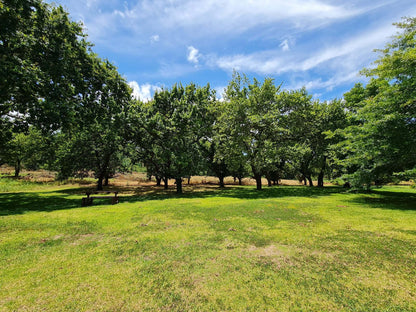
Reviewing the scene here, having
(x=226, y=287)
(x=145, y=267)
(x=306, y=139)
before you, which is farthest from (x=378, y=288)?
(x=306, y=139)

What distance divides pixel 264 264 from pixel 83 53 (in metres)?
22.9

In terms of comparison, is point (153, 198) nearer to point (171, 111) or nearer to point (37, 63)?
point (171, 111)

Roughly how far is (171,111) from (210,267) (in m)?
23.9

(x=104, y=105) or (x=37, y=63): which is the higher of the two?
(x=37, y=63)

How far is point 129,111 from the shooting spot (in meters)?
21.6

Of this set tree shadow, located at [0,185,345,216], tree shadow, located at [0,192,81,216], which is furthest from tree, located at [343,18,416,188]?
tree shadow, located at [0,192,81,216]

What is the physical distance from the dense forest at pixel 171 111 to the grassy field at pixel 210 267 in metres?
8.17

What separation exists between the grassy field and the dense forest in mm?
8166

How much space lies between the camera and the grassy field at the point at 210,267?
382cm

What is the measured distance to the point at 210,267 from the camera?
204 inches

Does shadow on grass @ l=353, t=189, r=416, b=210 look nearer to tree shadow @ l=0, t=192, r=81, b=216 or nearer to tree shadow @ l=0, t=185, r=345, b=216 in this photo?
tree shadow @ l=0, t=185, r=345, b=216

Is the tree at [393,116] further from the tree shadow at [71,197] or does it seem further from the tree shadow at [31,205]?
the tree shadow at [31,205]

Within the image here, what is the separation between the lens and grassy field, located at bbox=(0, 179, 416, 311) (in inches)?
150

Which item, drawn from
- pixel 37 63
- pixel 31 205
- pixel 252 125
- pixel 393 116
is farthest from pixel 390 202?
pixel 37 63
